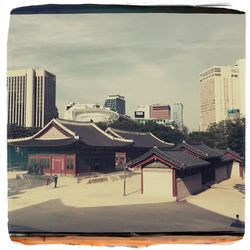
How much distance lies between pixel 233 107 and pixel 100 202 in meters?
2.52

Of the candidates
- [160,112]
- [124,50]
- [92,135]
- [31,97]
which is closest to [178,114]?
[160,112]

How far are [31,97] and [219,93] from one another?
3.01 meters

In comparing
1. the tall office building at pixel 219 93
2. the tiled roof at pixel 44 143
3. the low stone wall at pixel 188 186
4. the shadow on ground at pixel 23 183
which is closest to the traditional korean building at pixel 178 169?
the low stone wall at pixel 188 186

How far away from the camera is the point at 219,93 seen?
4.96 meters

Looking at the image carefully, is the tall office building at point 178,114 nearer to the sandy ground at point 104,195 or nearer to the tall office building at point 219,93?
the tall office building at point 219,93

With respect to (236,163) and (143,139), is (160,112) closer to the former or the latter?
(143,139)

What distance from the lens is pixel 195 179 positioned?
5031 mm

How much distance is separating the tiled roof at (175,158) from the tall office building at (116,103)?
2.54 feet

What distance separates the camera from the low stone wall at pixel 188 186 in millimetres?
4875

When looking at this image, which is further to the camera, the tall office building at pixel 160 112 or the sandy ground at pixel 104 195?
the tall office building at pixel 160 112

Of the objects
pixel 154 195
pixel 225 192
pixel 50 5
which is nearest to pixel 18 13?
pixel 50 5

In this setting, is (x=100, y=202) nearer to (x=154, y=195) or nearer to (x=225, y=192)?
(x=154, y=195)

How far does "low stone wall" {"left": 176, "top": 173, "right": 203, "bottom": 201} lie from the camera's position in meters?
4.88

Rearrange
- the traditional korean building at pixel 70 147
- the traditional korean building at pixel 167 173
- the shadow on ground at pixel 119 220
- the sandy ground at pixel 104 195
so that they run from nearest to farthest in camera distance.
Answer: the shadow on ground at pixel 119 220, the sandy ground at pixel 104 195, the traditional korean building at pixel 167 173, the traditional korean building at pixel 70 147
